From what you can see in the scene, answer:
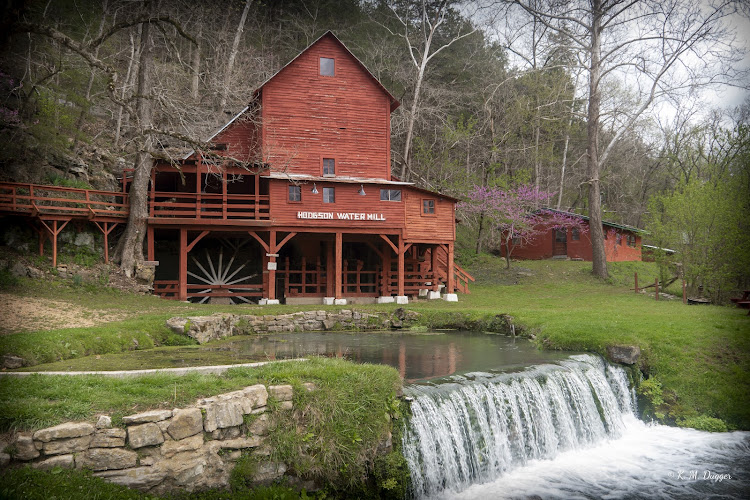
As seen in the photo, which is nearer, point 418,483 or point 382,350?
point 418,483

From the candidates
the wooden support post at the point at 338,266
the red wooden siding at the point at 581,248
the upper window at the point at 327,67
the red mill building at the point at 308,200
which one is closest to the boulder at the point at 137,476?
the red mill building at the point at 308,200

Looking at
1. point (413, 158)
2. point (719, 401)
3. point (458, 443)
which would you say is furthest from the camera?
point (413, 158)

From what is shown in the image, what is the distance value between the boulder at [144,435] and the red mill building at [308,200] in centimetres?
1614

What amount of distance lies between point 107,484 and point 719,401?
40.3 ft

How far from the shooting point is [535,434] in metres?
10.5

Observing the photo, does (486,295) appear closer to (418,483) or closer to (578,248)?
(578,248)

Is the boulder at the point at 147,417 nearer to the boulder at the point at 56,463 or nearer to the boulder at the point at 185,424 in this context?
the boulder at the point at 185,424

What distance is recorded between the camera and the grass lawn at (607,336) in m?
11.4

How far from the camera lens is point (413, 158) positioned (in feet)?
125

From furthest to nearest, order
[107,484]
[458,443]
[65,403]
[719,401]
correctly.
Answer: [719,401] < [458,443] < [65,403] < [107,484]

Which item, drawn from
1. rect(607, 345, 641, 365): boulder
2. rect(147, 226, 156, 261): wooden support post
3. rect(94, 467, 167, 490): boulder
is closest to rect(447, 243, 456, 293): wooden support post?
rect(607, 345, 641, 365): boulder

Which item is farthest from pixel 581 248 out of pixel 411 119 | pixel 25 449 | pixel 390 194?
pixel 25 449

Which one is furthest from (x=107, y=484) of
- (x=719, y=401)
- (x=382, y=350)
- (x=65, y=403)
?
(x=719, y=401)

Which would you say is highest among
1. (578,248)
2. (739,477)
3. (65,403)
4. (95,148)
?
(95,148)
